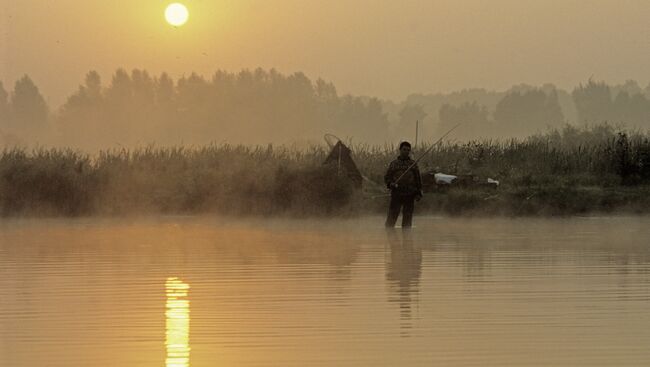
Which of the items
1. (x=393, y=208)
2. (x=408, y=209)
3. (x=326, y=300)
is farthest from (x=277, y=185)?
(x=326, y=300)

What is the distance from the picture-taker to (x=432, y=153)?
38.3 meters

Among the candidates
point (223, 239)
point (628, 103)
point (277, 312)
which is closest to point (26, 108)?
point (628, 103)

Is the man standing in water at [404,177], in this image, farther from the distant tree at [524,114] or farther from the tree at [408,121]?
the tree at [408,121]

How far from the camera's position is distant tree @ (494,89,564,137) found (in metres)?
163

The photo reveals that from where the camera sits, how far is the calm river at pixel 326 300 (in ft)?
→ 34.4

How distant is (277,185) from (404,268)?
570 inches

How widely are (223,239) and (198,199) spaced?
30.9 feet

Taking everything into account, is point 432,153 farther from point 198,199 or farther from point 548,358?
point 548,358

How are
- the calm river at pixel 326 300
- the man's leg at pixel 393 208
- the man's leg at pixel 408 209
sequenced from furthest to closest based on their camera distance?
the man's leg at pixel 393 208 → the man's leg at pixel 408 209 → the calm river at pixel 326 300

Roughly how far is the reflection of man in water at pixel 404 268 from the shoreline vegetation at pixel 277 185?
6.69 meters

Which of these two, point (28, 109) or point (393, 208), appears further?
point (28, 109)

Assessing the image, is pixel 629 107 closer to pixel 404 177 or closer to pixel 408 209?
pixel 408 209

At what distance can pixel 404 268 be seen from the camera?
18188 millimetres

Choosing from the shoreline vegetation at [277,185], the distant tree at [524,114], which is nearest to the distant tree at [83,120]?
the distant tree at [524,114]
